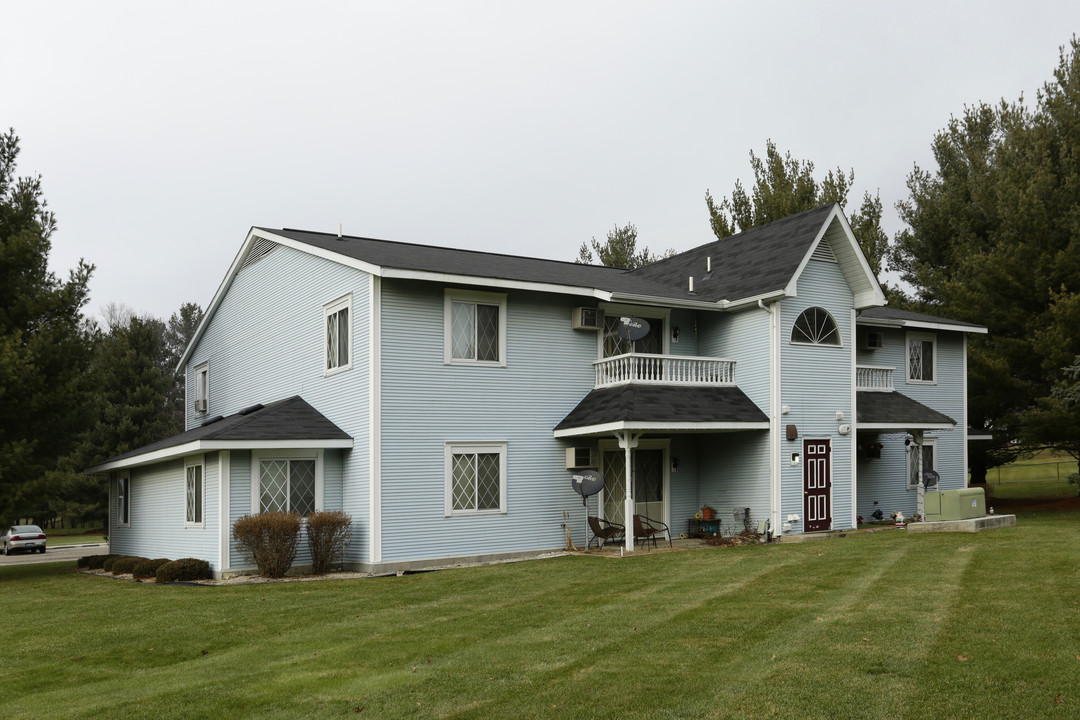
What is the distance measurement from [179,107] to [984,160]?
100ft

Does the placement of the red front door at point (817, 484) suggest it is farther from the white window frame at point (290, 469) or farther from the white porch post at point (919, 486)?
the white window frame at point (290, 469)

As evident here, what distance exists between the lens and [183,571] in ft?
56.5

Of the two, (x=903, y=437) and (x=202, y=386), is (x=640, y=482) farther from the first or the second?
(x=202, y=386)

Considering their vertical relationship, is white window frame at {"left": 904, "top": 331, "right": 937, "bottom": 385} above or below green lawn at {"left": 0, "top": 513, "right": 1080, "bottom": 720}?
above

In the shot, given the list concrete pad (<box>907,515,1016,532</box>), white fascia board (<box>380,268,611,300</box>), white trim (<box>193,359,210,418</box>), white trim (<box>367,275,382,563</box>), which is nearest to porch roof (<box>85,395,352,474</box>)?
white trim (<box>367,275,382,563</box>)

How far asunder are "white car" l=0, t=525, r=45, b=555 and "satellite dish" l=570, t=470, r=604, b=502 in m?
26.8

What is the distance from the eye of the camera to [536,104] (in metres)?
29.8

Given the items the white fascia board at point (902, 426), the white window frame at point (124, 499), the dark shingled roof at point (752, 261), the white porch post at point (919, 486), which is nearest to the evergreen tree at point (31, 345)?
the white window frame at point (124, 499)

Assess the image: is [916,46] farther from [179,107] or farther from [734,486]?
[179,107]

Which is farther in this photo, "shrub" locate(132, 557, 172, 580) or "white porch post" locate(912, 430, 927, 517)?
"white porch post" locate(912, 430, 927, 517)

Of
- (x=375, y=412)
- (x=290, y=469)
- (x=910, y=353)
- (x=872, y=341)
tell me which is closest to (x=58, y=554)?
(x=290, y=469)

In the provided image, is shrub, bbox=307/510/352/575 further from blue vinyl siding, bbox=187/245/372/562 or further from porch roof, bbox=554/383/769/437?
porch roof, bbox=554/383/769/437

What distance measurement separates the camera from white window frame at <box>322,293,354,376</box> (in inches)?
735

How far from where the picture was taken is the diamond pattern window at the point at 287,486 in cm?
1778
